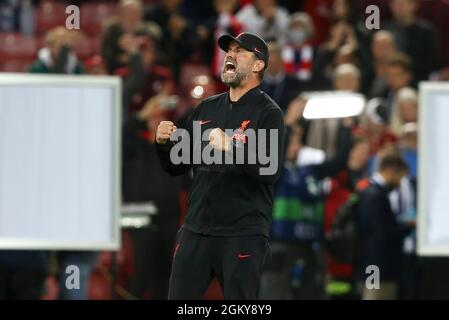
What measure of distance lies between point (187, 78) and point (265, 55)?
617 centimetres

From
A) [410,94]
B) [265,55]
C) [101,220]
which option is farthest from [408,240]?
[265,55]

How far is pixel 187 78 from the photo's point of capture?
13266mm

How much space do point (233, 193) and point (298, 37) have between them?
240 inches

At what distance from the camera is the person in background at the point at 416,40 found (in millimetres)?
13086

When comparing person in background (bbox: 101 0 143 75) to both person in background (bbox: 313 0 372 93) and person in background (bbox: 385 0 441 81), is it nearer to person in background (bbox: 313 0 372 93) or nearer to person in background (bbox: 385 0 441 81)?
person in background (bbox: 313 0 372 93)

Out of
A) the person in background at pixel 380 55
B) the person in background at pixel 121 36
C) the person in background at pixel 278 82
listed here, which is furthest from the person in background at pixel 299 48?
the person in background at pixel 121 36

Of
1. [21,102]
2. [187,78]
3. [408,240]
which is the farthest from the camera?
[187,78]

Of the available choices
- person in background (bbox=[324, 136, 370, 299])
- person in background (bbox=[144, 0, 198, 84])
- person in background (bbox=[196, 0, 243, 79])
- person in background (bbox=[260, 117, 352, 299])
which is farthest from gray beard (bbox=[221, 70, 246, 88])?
person in background (bbox=[144, 0, 198, 84])

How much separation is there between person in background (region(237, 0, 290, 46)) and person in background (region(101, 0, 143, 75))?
1.13 m

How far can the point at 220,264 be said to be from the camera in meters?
7.04

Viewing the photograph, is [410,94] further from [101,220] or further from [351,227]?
[101,220]

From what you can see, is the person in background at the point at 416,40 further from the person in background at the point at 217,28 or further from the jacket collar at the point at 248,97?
the jacket collar at the point at 248,97

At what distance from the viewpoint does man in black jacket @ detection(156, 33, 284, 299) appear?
22.9 feet

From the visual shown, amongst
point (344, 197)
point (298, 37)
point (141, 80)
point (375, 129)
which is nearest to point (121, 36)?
point (141, 80)
